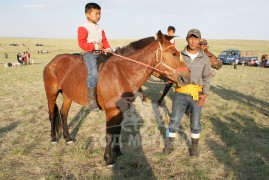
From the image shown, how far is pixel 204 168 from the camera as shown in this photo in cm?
457

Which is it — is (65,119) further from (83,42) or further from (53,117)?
(83,42)

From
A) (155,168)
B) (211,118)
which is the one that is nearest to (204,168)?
(155,168)

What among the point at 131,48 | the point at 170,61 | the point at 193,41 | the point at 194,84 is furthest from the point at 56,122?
the point at 193,41

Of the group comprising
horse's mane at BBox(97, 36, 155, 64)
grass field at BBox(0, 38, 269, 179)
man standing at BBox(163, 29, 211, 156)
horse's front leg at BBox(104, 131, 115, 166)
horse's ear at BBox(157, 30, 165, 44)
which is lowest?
grass field at BBox(0, 38, 269, 179)

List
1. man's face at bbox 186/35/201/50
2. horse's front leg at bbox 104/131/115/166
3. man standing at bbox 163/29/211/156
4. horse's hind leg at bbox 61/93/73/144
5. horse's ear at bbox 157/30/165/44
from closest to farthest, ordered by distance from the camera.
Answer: horse's ear at bbox 157/30/165/44 < man's face at bbox 186/35/201/50 < man standing at bbox 163/29/211/156 < horse's front leg at bbox 104/131/115/166 < horse's hind leg at bbox 61/93/73/144

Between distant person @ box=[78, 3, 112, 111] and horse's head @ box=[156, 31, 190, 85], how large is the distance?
1099 mm

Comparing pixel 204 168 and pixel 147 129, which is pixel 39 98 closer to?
pixel 147 129

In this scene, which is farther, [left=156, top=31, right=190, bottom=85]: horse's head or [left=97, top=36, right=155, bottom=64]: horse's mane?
[left=97, top=36, right=155, bottom=64]: horse's mane

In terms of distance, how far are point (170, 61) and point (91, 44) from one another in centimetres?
164

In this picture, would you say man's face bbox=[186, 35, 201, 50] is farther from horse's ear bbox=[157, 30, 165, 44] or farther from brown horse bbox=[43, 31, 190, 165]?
horse's ear bbox=[157, 30, 165, 44]

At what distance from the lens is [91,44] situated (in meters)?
4.61

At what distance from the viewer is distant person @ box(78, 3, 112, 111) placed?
4520 mm

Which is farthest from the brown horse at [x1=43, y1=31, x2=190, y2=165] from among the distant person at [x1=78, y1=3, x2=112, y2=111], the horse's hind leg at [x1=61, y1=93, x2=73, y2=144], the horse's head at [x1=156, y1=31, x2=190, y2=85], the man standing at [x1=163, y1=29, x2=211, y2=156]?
the horse's hind leg at [x1=61, y1=93, x2=73, y2=144]

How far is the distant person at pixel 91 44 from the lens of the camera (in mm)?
4520
